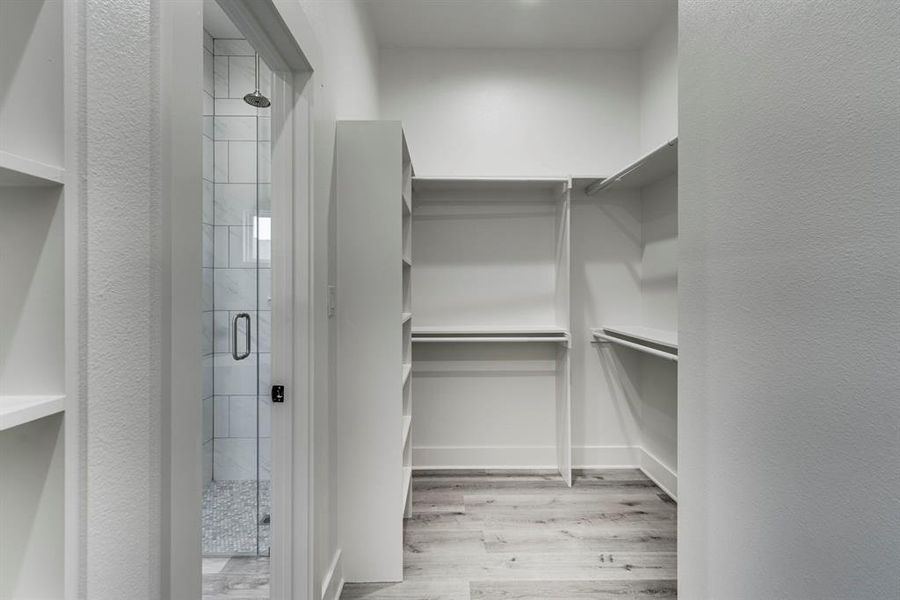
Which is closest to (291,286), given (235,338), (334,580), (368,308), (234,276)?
(368,308)

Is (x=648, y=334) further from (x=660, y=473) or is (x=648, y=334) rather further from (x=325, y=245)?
(x=325, y=245)

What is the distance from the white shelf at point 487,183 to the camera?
97.5 inches

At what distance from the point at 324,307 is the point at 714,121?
4.17 feet

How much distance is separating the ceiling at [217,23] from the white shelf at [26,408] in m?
2.21

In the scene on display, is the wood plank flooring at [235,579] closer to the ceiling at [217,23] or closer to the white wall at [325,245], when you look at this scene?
the white wall at [325,245]

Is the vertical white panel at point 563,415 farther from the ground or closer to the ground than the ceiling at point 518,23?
closer to the ground

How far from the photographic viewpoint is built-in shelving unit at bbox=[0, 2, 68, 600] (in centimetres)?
48

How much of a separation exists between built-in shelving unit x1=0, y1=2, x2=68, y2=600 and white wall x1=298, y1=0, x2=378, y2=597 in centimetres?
87

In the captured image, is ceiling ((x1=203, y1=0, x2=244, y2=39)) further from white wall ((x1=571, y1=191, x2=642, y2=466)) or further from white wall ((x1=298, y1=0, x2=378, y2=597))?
white wall ((x1=571, y1=191, x2=642, y2=466))

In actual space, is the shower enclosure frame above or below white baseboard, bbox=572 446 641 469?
above

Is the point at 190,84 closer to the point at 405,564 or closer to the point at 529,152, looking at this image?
the point at 405,564

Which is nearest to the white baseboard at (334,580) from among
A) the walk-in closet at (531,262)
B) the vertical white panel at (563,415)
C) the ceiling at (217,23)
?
the walk-in closet at (531,262)

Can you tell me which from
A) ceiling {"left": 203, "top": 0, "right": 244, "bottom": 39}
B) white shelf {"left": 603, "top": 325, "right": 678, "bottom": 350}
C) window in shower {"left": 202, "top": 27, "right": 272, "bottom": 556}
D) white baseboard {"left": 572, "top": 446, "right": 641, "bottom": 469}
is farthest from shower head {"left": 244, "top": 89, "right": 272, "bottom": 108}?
white baseboard {"left": 572, "top": 446, "right": 641, "bottom": 469}

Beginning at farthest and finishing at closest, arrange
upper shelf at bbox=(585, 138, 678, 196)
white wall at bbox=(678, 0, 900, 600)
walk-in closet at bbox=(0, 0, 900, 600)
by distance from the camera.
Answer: upper shelf at bbox=(585, 138, 678, 196) < white wall at bbox=(678, 0, 900, 600) < walk-in closet at bbox=(0, 0, 900, 600)
